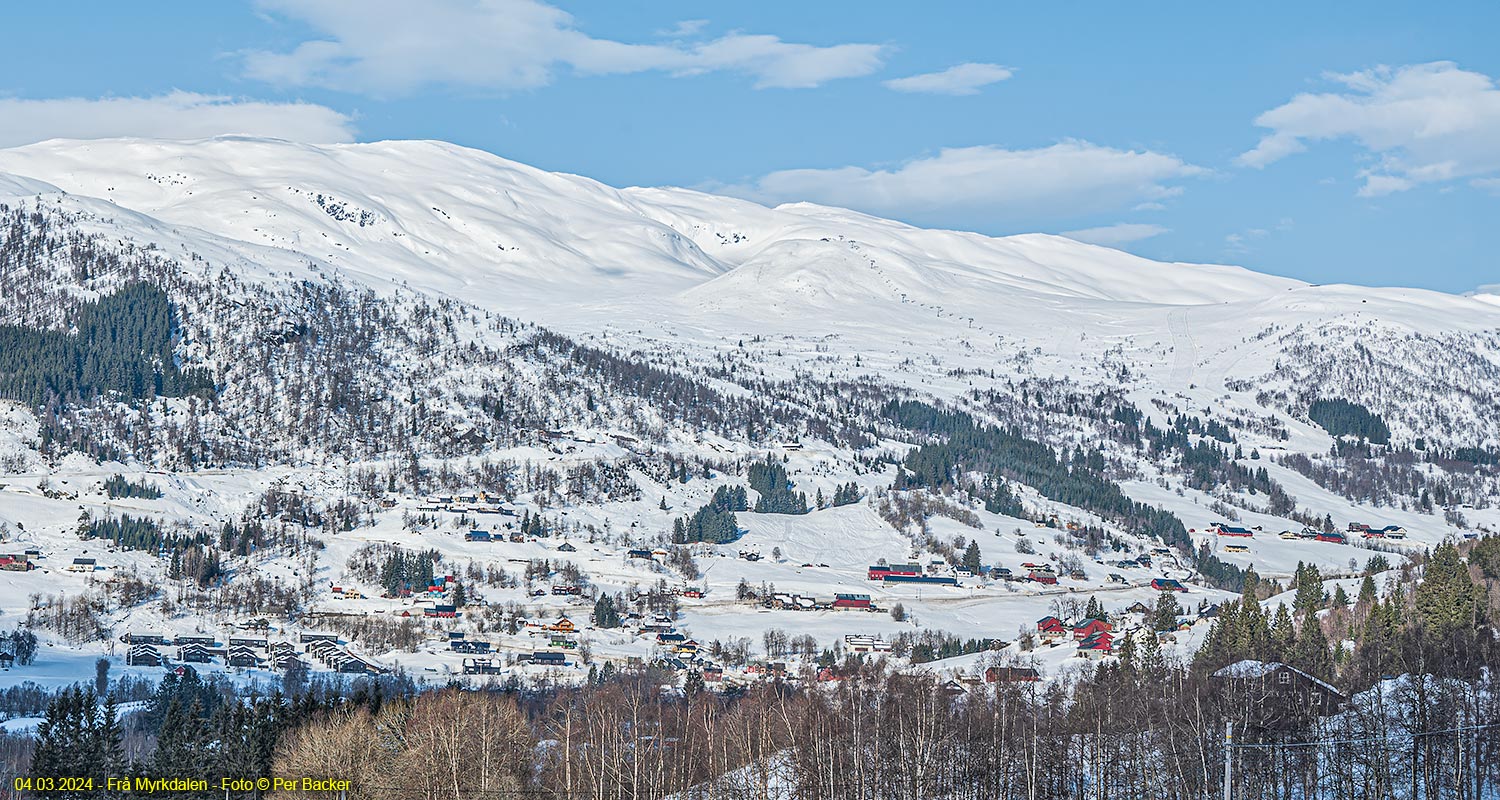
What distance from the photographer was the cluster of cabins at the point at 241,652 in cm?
17512

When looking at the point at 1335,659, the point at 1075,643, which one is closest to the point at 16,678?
the point at 1075,643

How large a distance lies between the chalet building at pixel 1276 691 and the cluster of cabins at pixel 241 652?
303 ft

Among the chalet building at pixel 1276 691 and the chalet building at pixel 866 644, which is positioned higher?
the chalet building at pixel 1276 691

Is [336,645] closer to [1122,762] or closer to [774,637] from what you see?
[774,637]

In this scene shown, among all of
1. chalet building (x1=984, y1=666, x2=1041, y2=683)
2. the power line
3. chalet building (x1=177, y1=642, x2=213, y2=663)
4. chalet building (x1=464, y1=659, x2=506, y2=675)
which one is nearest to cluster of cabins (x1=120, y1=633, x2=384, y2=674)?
chalet building (x1=177, y1=642, x2=213, y2=663)

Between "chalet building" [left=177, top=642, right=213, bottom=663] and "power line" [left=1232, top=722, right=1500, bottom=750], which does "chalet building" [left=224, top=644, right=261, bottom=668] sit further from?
"power line" [left=1232, top=722, right=1500, bottom=750]

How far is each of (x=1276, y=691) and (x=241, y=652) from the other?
375ft

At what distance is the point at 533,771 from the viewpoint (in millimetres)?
93000

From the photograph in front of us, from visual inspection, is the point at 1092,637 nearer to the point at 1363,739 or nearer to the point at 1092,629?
the point at 1092,629

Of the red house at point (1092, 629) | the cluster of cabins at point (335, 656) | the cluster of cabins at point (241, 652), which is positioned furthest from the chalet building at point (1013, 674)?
the cluster of cabins at point (241, 652)

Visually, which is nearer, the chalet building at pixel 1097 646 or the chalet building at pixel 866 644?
the chalet building at pixel 1097 646

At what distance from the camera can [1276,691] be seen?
330 ft

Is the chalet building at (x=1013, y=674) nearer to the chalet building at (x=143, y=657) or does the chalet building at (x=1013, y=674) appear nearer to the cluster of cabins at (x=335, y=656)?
the cluster of cabins at (x=335, y=656)

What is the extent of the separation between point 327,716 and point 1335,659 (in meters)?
68.5
